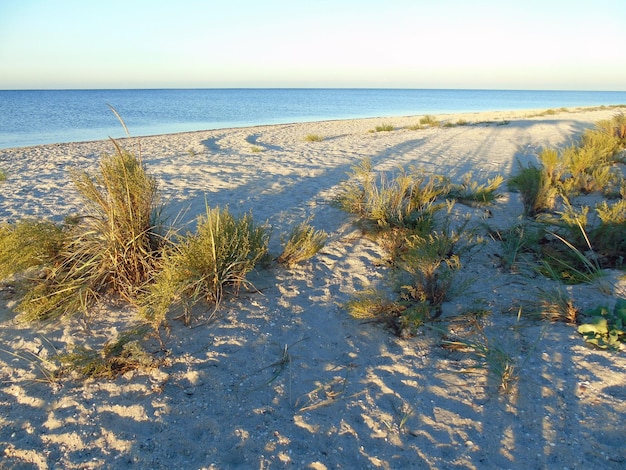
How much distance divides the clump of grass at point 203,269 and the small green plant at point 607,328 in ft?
7.76

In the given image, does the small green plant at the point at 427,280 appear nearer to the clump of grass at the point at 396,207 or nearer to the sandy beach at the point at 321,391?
the sandy beach at the point at 321,391

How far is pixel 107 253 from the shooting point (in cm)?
330

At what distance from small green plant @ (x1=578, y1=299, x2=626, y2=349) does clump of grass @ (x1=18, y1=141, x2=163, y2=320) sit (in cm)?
303

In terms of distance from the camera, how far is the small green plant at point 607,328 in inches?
106

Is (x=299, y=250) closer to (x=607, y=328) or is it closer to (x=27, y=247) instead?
(x=27, y=247)

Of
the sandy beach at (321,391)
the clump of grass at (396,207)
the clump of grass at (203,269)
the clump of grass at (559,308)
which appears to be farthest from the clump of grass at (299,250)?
the clump of grass at (559,308)

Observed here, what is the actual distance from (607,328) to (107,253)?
11.4ft

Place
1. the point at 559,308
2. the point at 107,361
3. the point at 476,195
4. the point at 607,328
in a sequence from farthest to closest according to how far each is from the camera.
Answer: the point at 476,195, the point at 559,308, the point at 607,328, the point at 107,361

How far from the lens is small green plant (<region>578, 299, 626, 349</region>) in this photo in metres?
2.70

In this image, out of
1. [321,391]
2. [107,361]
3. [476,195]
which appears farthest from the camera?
[476,195]

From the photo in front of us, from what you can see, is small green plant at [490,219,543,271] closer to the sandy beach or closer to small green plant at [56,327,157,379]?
A: the sandy beach

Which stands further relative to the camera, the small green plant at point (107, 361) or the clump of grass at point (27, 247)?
the clump of grass at point (27, 247)

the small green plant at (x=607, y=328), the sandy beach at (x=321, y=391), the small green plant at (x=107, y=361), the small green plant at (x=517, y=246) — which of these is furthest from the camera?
the small green plant at (x=517, y=246)

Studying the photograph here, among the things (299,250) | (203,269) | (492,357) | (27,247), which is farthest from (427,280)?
(27,247)
